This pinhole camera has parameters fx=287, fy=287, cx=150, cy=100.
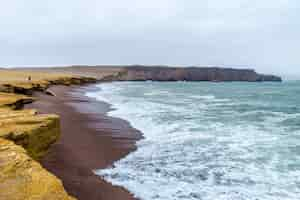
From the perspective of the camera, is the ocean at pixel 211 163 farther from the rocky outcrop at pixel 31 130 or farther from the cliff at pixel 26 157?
the cliff at pixel 26 157

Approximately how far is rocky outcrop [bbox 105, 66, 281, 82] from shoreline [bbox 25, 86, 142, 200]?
381 ft

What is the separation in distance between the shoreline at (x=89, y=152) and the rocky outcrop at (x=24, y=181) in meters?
2.36

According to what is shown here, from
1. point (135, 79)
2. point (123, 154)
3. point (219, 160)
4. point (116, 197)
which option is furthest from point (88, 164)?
point (135, 79)

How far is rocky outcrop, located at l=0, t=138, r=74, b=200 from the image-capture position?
431 cm

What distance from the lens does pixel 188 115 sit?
71.7 ft

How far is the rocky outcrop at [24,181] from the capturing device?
4309 mm

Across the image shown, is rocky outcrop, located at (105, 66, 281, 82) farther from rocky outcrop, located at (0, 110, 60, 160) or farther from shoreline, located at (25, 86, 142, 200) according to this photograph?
rocky outcrop, located at (0, 110, 60, 160)

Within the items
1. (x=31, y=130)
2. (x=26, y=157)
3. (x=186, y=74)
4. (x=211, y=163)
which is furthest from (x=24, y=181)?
(x=186, y=74)

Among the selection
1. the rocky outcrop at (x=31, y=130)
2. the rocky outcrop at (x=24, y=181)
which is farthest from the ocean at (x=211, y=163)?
the rocky outcrop at (x=24, y=181)

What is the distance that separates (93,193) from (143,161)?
323 centimetres

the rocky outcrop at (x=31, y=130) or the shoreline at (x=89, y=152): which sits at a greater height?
the rocky outcrop at (x=31, y=130)

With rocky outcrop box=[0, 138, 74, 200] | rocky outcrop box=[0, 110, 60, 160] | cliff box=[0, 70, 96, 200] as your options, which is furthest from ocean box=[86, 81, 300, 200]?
rocky outcrop box=[0, 138, 74, 200]

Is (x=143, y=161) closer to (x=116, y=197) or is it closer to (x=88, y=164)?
(x=88, y=164)

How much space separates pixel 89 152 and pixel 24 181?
684cm
